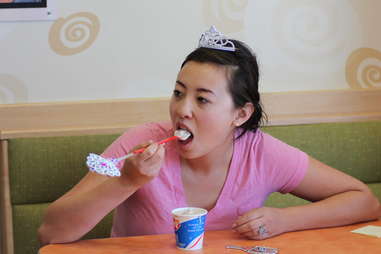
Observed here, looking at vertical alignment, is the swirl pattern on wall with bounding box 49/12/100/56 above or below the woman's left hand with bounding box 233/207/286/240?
above

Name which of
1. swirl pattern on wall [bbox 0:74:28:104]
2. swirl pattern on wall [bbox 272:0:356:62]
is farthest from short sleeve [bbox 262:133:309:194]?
swirl pattern on wall [bbox 0:74:28:104]

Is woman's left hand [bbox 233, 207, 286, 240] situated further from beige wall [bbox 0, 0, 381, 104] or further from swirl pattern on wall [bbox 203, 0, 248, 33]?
swirl pattern on wall [bbox 203, 0, 248, 33]

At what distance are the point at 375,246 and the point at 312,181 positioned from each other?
1.21 feet

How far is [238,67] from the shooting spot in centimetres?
170

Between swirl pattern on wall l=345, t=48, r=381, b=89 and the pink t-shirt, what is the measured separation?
1.04 metres

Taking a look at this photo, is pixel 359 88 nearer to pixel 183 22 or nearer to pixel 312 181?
pixel 183 22

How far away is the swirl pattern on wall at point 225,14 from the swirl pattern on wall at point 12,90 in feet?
2.64

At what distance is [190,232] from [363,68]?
164 cm

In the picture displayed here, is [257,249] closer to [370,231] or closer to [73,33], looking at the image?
[370,231]

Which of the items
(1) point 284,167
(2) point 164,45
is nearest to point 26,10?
(2) point 164,45

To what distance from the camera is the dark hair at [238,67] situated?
1.67m

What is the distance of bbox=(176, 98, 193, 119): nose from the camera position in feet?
Answer: 5.13

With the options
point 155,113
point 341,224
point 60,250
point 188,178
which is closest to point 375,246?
point 341,224

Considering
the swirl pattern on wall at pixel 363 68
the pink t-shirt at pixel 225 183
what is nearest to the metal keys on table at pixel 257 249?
the pink t-shirt at pixel 225 183
